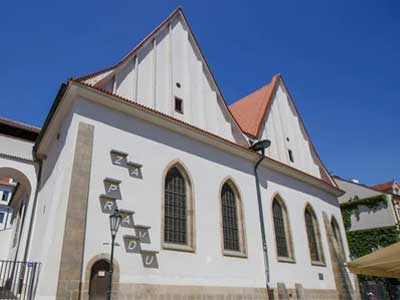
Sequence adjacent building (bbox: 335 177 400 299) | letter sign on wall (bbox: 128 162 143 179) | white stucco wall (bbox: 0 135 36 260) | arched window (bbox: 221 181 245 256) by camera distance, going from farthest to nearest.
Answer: adjacent building (bbox: 335 177 400 299), white stucco wall (bbox: 0 135 36 260), arched window (bbox: 221 181 245 256), letter sign on wall (bbox: 128 162 143 179)

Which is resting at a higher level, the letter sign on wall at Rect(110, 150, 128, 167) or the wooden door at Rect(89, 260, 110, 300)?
the letter sign on wall at Rect(110, 150, 128, 167)

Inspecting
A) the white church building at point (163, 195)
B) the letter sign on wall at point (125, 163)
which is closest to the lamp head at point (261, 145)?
the white church building at point (163, 195)

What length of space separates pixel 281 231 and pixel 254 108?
25.4 ft

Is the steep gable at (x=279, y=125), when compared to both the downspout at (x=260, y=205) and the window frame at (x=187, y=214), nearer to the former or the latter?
the downspout at (x=260, y=205)

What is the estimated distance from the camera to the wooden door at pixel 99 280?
7943 millimetres

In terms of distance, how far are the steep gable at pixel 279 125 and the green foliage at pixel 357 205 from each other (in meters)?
10.5

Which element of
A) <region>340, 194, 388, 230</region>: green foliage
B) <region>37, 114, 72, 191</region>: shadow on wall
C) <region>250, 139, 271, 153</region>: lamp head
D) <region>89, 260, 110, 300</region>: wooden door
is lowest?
<region>89, 260, 110, 300</region>: wooden door

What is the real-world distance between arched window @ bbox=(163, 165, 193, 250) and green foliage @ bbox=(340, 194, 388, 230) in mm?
23653

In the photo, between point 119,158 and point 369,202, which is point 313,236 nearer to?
point 119,158

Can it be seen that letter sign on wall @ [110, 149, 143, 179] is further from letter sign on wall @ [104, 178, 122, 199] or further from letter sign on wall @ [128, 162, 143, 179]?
letter sign on wall @ [104, 178, 122, 199]

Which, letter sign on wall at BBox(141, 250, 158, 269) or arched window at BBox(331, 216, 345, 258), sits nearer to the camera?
letter sign on wall at BBox(141, 250, 158, 269)

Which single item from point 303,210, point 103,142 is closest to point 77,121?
point 103,142

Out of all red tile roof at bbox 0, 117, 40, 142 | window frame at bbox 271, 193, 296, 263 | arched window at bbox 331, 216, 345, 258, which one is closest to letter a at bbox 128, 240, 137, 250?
window frame at bbox 271, 193, 296, 263

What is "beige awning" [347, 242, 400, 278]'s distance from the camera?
6250mm
